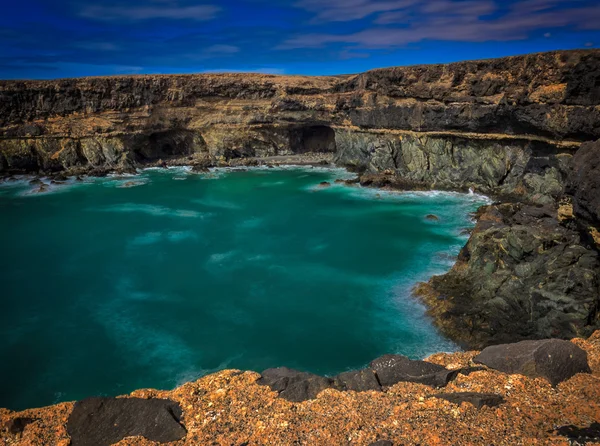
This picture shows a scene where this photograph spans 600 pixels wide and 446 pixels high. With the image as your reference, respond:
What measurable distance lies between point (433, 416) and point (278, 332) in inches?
384

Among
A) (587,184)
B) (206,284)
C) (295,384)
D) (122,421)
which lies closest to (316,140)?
(206,284)

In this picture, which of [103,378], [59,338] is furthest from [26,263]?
[103,378]

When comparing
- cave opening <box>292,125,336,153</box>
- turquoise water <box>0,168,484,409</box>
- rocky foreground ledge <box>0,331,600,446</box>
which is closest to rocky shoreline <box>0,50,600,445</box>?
rocky foreground ledge <box>0,331,600,446</box>

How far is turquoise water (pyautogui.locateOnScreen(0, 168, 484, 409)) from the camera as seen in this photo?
14711mm

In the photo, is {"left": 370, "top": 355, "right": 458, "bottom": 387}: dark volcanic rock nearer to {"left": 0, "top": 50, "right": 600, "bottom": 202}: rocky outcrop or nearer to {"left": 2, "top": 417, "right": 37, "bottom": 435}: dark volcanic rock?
{"left": 2, "top": 417, "right": 37, "bottom": 435}: dark volcanic rock

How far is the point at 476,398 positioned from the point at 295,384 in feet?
11.2

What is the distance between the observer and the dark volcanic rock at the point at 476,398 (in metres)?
7.24

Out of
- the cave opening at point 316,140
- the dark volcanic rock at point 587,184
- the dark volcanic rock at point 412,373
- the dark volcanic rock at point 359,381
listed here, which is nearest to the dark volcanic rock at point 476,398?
the dark volcanic rock at point 412,373

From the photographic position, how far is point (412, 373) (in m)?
8.95

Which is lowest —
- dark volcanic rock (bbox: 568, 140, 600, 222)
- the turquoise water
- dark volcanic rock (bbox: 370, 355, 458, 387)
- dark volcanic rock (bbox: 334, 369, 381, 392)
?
the turquoise water

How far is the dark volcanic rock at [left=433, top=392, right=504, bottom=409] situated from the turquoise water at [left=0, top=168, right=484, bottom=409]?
6.66 metres

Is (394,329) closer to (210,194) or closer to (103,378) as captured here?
(103,378)

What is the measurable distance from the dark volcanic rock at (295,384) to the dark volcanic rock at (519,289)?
737cm

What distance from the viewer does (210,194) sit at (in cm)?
3916
